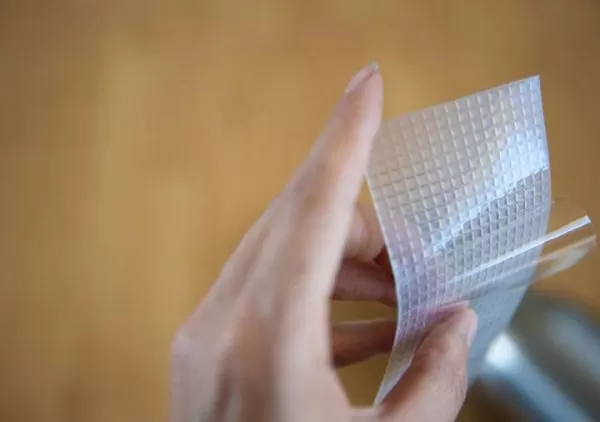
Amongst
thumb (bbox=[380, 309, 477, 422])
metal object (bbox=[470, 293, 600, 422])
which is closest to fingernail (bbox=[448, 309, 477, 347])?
thumb (bbox=[380, 309, 477, 422])

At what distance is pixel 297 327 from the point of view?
24cm

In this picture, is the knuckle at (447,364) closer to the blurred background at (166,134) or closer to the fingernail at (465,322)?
the fingernail at (465,322)

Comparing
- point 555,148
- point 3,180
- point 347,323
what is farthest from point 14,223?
point 555,148

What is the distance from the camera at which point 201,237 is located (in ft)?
1.73

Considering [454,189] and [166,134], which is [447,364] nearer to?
[454,189]

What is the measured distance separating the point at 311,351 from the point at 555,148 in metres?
0.37

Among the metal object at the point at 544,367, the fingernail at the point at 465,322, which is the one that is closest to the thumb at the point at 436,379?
the fingernail at the point at 465,322

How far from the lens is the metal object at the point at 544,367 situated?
0.40m

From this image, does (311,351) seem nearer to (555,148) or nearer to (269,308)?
(269,308)

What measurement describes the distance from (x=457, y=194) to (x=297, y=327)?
105 mm

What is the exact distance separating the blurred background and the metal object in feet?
0.10

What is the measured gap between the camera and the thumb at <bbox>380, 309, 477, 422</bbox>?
28 centimetres

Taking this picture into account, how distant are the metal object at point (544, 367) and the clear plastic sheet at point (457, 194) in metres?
0.12

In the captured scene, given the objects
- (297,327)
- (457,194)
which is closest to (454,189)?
(457,194)
